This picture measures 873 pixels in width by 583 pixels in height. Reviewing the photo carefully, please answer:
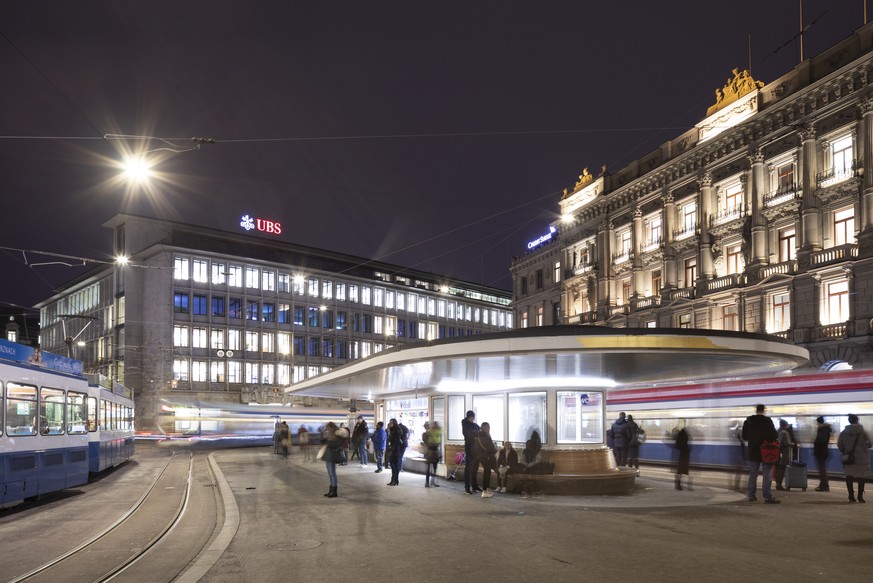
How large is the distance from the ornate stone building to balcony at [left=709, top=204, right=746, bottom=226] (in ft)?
0.39

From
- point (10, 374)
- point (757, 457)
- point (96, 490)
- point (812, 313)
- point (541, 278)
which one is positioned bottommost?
point (96, 490)

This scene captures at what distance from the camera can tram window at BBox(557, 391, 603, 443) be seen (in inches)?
791

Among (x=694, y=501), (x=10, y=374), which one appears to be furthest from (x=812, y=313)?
(x=10, y=374)

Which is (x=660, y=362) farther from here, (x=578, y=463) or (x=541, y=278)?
(x=541, y=278)

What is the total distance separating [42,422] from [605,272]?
46.2m

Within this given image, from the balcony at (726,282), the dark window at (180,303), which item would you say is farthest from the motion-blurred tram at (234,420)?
Answer: the balcony at (726,282)

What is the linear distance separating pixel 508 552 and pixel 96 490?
54.2 feet

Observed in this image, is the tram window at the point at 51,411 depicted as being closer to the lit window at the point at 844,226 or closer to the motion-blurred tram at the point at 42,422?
the motion-blurred tram at the point at 42,422

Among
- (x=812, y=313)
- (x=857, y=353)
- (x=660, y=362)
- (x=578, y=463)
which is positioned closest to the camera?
(x=660, y=362)

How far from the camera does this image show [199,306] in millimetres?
83438

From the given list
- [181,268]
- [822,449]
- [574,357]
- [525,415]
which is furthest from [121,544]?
[181,268]

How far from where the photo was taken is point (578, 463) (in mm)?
19688

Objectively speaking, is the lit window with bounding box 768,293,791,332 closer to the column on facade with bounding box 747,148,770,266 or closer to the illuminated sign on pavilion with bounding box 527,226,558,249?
the column on facade with bounding box 747,148,770,266

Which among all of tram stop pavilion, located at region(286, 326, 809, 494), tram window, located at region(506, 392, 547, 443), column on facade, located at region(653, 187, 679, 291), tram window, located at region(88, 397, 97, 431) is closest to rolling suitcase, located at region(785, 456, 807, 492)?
tram stop pavilion, located at region(286, 326, 809, 494)
